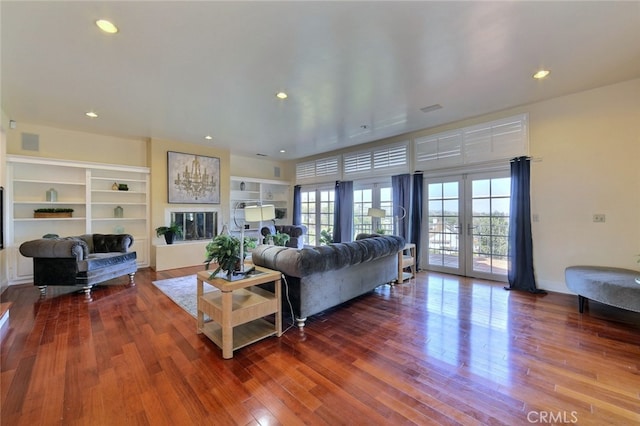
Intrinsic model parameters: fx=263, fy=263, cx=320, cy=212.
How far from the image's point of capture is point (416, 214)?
214 inches

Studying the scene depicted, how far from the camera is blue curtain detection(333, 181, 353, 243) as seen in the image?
682 cm

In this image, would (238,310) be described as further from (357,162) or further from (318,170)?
(318,170)

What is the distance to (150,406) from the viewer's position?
5.69 feet

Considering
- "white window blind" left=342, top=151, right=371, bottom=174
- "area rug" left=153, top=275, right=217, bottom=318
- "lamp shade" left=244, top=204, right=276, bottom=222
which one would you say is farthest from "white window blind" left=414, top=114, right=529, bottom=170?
"area rug" left=153, top=275, right=217, bottom=318

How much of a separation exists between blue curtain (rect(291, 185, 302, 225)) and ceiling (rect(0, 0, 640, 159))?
389 cm

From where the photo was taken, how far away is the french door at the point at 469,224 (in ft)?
15.1

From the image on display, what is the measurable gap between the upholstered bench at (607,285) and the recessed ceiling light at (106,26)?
219 inches

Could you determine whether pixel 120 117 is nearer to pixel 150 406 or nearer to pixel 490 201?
pixel 150 406

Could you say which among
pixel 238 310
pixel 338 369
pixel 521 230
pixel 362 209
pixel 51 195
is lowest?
pixel 338 369

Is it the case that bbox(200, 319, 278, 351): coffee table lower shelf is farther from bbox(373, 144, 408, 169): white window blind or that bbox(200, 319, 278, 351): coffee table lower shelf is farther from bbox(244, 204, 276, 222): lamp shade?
bbox(373, 144, 408, 169): white window blind

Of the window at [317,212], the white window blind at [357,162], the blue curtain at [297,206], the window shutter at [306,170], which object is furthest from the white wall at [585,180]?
the blue curtain at [297,206]

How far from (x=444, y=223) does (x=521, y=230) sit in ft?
4.20

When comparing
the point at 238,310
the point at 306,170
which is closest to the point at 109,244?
the point at 238,310

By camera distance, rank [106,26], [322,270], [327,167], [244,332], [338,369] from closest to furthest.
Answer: [338,369] → [106,26] → [244,332] → [322,270] → [327,167]
